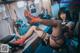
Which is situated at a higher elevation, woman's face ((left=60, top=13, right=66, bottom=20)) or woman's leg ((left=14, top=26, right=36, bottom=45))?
woman's face ((left=60, top=13, right=66, bottom=20))

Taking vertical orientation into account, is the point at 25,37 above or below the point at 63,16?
below

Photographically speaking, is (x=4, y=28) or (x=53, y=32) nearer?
(x=53, y=32)

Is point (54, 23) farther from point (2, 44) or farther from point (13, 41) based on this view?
point (2, 44)

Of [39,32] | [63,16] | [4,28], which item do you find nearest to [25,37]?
[39,32]

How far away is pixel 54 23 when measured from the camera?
1895 millimetres

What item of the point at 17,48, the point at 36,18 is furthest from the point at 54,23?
the point at 17,48

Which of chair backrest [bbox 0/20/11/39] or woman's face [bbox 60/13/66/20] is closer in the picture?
woman's face [bbox 60/13/66/20]

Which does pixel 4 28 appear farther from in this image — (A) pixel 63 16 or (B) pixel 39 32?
(A) pixel 63 16

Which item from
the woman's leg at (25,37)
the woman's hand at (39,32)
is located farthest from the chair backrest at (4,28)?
the woman's hand at (39,32)

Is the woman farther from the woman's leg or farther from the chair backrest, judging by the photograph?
the chair backrest

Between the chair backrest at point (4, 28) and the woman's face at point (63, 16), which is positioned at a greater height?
the woman's face at point (63, 16)

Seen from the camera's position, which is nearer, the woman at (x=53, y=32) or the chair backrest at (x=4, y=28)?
the woman at (x=53, y=32)

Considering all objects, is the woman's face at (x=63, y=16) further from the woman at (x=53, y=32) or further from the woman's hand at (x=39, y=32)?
the woman's hand at (x=39, y=32)

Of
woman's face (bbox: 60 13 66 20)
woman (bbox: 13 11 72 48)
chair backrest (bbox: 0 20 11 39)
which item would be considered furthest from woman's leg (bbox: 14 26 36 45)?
woman's face (bbox: 60 13 66 20)
